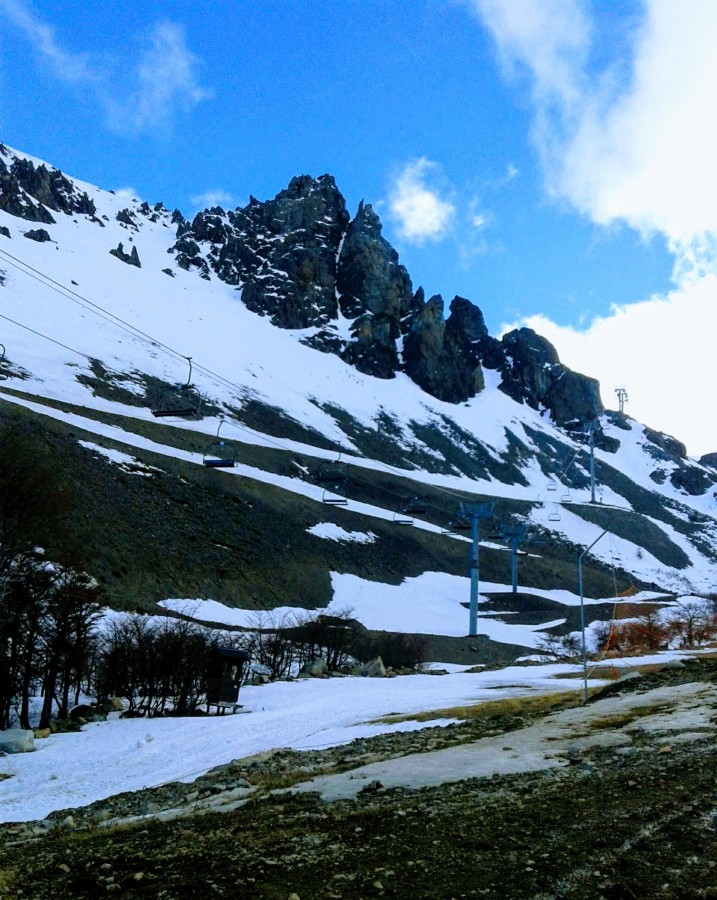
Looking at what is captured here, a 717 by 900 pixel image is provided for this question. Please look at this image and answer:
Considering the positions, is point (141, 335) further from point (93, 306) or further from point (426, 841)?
point (426, 841)

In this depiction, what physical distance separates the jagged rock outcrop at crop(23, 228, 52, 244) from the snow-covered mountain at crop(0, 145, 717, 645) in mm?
974

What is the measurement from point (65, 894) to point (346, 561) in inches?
2751

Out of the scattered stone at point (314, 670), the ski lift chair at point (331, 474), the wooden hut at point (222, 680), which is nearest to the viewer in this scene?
the wooden hut at point (222, 680)

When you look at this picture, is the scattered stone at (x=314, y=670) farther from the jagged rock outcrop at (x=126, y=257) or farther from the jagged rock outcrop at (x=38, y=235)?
the jagged rock outcrop at (x=126, y=257)

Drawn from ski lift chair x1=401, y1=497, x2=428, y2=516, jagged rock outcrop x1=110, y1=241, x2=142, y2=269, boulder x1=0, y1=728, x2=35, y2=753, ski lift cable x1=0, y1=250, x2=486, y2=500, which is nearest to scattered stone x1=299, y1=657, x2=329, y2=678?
A: boulder x1=0, y1=728, x2=35, y2=753

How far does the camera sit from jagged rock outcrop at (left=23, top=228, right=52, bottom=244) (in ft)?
569

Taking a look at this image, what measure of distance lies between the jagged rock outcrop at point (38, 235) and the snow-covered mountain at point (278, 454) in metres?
0.97

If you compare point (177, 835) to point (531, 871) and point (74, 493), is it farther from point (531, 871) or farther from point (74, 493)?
point (74, 493)

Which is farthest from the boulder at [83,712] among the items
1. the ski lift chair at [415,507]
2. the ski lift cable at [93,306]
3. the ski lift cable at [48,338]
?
the ski lift cable at [93,306]

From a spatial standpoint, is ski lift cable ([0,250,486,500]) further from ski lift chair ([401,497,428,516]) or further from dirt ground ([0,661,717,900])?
dirt ground ([0,661,717,900])

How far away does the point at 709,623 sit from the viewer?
2574 inches

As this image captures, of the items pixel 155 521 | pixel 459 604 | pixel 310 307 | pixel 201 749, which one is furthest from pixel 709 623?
pixel 310 307

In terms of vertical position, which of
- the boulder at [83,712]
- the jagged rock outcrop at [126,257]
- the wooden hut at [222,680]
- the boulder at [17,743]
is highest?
the jagged rock outcrop at [126,257]

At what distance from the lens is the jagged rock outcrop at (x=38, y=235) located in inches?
6826
